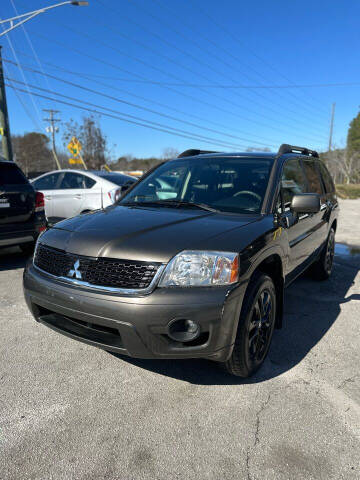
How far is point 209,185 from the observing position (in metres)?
3.32

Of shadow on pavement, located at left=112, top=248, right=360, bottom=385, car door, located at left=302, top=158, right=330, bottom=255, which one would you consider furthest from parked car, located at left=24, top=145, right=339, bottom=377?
car door, located at left=302, top=158, right=330, bottom=255

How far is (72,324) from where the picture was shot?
2.42 meters

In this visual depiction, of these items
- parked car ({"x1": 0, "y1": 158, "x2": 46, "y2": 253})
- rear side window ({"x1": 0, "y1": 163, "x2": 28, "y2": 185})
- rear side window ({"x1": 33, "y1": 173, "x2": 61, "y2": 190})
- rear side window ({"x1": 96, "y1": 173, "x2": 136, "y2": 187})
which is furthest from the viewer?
rear side window ({"x1": 33, "y1": 173, "x2": 61, "y2": 190})

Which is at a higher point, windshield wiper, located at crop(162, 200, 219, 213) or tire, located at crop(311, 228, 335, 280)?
windshield wiper, located at crop(162, 200, 219, 213)

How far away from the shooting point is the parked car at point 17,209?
5133 mm

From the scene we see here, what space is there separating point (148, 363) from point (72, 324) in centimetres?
74

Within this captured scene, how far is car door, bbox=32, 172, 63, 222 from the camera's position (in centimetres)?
795

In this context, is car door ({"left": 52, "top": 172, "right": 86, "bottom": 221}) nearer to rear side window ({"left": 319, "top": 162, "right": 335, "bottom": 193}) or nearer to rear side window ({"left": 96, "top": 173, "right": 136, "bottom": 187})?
rear side window ({"left": 96, "top": 173, "right": 136, "bottom": 187})

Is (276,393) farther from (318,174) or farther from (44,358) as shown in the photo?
(318,174)

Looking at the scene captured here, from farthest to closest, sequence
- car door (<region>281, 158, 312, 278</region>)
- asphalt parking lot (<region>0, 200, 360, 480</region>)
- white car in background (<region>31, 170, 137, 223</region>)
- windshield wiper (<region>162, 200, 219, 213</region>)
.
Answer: white car in background (<region>31, 170, 137, 223</region>)
car door (<region>281, 158, 312, 278</region>)
windshield wiper (<region>162, 200, 219, 213</region>)
asphalt parking lot (<region>0, 200, 360, 480</region>)

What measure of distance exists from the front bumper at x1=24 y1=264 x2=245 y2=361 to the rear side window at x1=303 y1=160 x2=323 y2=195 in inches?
96.1

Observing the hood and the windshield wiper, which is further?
the windshield wiper

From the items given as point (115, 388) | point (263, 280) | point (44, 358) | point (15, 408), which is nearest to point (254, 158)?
point (263, 280)

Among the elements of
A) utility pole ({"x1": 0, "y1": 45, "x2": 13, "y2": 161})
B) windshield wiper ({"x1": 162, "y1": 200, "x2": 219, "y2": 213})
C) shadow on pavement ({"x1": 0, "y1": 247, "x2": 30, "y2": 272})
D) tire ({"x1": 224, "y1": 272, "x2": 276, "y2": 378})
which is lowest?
shadow on pavement ({"x1": 0, "y1": 247, "x2": 30, "y2": 272})
